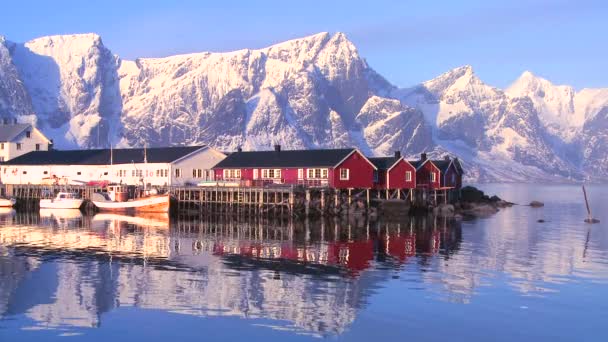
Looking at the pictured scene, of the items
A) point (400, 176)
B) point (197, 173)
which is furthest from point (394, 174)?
point (197, 173)

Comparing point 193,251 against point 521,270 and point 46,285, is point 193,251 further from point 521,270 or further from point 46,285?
point 521,270

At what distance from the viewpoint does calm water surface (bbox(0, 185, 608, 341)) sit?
28375 mm

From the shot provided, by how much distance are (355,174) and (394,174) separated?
24.8 feet

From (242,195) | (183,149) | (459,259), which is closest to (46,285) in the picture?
(459,259)

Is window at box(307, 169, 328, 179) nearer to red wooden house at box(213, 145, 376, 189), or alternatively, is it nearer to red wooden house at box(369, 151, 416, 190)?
red wooden house at box(213, 145, 376, 189)

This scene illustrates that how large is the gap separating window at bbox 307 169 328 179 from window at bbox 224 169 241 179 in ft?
34.7

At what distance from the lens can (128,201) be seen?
89.4 metres

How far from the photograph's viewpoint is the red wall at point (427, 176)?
97.8 metres

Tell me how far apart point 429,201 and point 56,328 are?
73725 mm

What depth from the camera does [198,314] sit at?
98.5ft

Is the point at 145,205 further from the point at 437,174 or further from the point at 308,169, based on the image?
the point at 437,174

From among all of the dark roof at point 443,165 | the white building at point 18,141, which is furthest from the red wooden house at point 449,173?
the white building at point 18,141

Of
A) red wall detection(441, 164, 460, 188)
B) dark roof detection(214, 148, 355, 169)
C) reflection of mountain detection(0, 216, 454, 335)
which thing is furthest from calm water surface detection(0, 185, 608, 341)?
red wall detection(441, 164, 460, 188)

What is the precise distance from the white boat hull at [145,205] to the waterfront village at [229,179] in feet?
0.36
